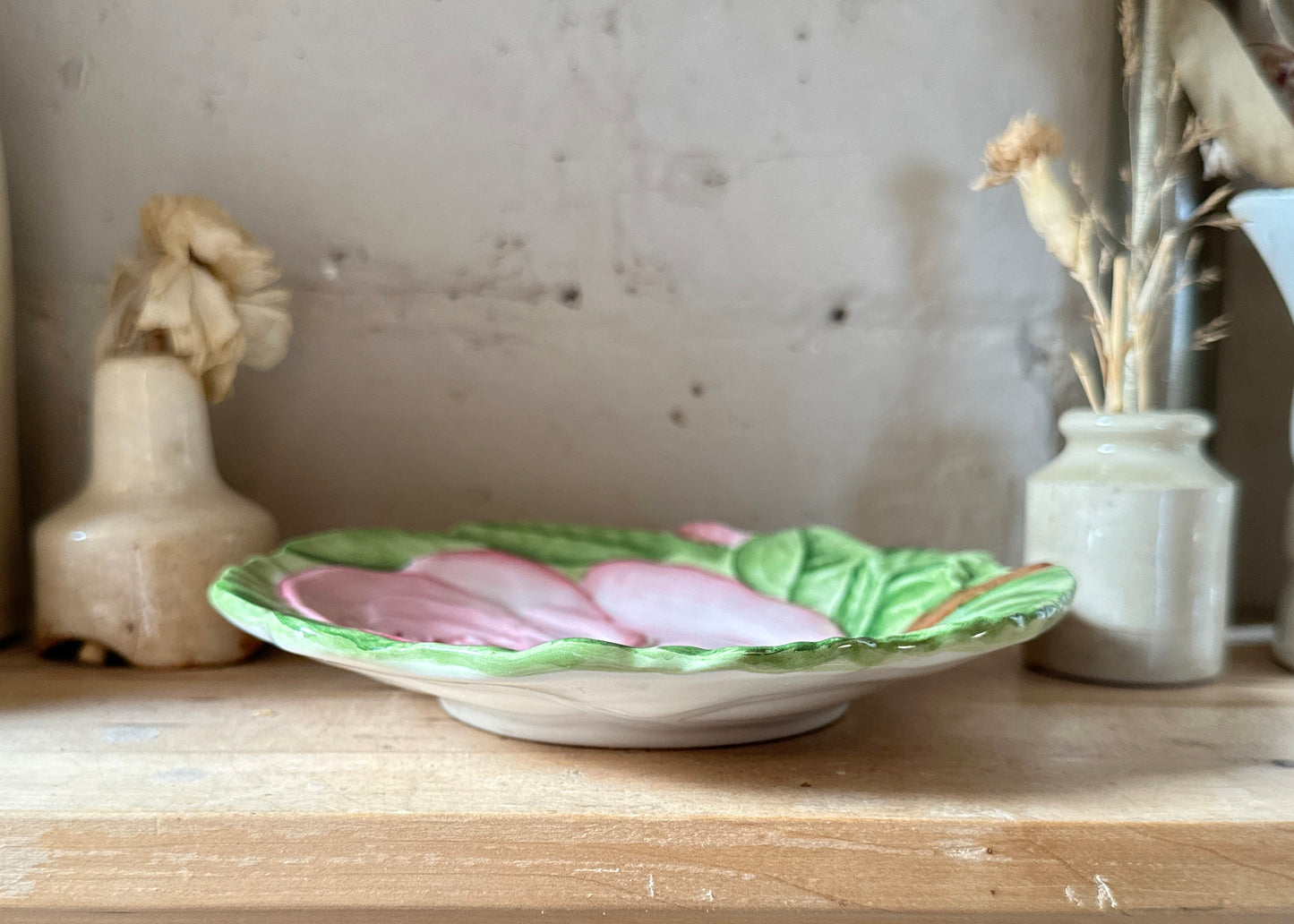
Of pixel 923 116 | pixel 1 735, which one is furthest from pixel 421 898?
pixel 923 116

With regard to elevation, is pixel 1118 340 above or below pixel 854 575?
above

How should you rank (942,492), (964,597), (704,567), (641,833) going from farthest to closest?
1. (942,492)
2. (704,567)
3. (964,597)
4. (641,833)

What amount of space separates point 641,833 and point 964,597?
25cm

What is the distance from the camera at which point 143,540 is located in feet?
1.82

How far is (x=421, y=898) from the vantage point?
0.34 m

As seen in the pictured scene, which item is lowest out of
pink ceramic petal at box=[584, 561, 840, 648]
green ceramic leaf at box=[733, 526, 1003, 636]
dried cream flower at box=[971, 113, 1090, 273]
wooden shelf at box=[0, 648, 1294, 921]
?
wooden shelf at box=[0, 648, 1294, 921]

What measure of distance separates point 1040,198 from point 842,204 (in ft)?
0.61

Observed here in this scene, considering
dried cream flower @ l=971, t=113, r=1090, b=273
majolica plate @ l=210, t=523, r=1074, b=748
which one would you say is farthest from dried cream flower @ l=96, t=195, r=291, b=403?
dried cream flower @ l=971, t=113, r=1090, b=273

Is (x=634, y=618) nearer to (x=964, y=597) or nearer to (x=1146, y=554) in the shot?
(x=964, y=597)

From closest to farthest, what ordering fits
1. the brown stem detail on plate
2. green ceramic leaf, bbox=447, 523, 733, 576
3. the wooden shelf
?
the wooden shelf, the brown stem detail on plate, green ceramic leaf, bbox=447, 523, 733, 576

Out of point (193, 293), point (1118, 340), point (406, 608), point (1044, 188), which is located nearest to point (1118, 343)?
point (1118, 340)

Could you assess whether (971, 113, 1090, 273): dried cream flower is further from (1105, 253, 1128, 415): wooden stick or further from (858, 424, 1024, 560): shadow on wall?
(858, 424, 1024, 560): shadow on wall

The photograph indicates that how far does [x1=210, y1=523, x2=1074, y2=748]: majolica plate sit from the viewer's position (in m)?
0.36

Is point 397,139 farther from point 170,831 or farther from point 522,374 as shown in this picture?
point 170,831
